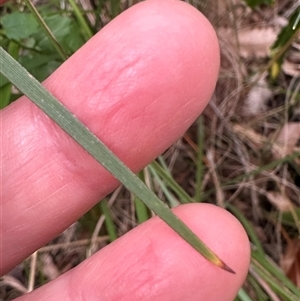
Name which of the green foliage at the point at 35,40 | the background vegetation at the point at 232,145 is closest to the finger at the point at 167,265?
the background vegetation at the point at 232,145

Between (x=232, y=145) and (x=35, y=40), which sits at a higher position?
(x=35, y=40)

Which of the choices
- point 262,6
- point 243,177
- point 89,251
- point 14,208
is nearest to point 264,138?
point 243,177

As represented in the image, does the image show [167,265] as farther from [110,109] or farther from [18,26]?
[18,26]

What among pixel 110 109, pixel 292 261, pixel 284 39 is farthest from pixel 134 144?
pixel 292 261

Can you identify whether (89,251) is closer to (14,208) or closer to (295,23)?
(14,208)

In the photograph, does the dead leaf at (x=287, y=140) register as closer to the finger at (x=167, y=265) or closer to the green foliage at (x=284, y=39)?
the green foliage at (x=284, y=39)

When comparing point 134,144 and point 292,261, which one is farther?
point 292,261

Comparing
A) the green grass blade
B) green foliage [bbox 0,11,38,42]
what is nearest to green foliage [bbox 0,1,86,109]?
green foliage [bbox 0,11,38,42]
